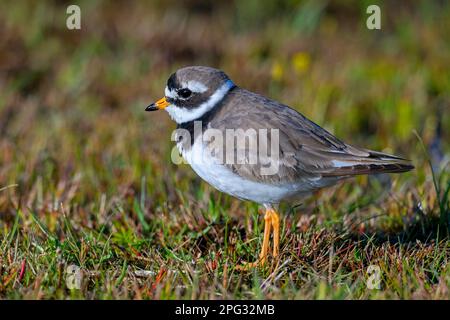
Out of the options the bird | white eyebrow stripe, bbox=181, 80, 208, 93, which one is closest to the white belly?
the bird

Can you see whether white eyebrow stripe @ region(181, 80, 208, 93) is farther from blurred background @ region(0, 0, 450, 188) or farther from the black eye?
blurred background @ region(0, 0, 450, 188)

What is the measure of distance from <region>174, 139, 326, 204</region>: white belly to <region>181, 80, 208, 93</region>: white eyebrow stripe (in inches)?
19.3

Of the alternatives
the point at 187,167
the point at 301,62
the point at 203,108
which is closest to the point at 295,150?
the point at 203,108

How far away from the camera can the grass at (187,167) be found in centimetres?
430

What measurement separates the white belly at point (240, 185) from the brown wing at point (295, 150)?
0.13 feet

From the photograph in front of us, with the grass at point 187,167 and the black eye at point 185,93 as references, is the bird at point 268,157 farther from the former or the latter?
the grass at point 187,167

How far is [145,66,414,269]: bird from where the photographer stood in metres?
4.58

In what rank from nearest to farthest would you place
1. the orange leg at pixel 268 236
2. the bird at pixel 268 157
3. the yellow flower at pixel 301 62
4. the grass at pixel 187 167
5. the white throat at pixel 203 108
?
the grass at pixel 187 167
the orange leg at pixel 268 236
the bird at pixel 268 157
the white throat at pixel 203 108
the yellow flower at pixel 301 62

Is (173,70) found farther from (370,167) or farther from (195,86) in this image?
(370,167)

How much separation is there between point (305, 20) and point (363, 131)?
9.10 ft

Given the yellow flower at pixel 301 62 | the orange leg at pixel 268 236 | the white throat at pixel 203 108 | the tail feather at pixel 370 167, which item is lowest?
the orange leg at pixel 268 236

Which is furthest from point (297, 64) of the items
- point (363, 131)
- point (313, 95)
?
point (363, 131)

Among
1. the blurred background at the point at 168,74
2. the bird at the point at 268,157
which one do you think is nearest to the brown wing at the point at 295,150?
the bird at the point at 268,157
